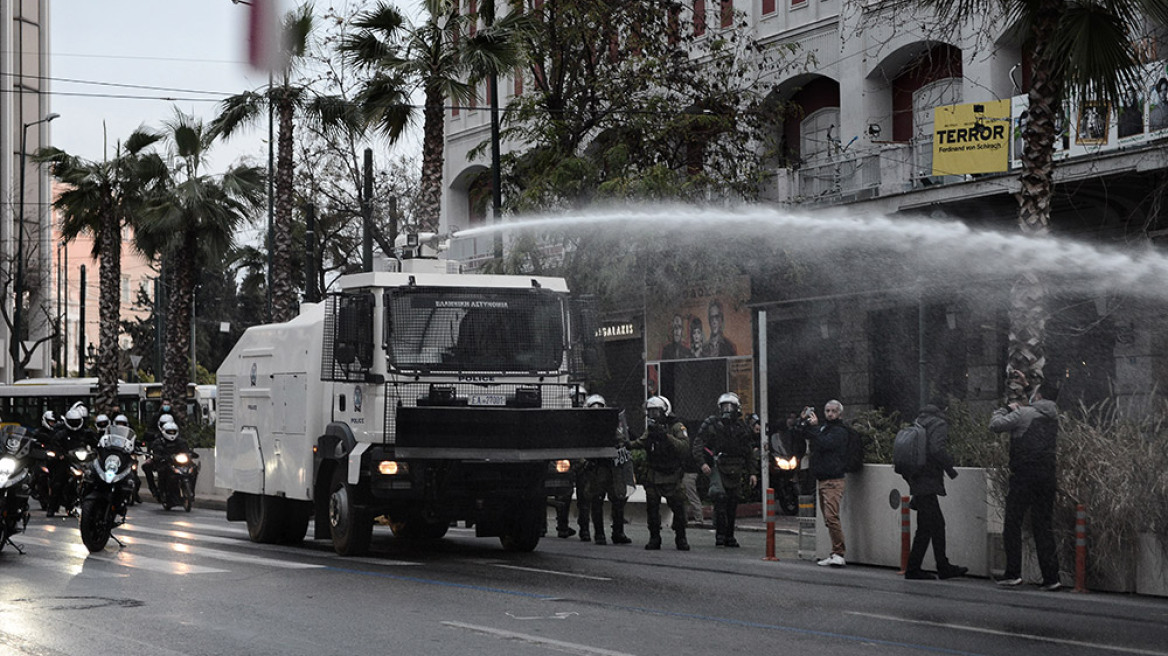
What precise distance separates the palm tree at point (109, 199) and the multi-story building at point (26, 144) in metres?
28.5

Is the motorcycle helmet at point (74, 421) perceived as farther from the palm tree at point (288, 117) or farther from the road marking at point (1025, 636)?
the road marking at point (1025, 636)

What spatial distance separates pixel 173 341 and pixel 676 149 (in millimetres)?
14566

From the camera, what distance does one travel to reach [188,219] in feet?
117

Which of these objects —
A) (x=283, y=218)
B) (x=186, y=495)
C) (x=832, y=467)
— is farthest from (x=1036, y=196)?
(x=283, y=218)

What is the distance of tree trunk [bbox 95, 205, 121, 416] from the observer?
3684 cm

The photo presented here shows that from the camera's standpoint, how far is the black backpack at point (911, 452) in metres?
14.0

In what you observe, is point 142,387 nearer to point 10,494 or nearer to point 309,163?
point 309,163

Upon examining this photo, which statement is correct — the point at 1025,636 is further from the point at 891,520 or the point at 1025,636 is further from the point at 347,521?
the point at 347,521

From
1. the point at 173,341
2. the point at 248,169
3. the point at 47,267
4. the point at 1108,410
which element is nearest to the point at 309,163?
the point at 248,169

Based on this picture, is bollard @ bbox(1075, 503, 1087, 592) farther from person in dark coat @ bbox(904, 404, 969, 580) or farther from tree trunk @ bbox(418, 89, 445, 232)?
tree trunk @ bbox(418, 89, 445, 232)

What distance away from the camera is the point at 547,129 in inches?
1064

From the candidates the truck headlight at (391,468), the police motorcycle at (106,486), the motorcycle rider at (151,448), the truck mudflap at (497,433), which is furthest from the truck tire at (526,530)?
the motorcycle rider at (151,448)

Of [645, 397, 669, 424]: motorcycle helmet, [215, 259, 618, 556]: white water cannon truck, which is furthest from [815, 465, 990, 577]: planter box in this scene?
[215, 259, 618, 556]: white water cannon truck

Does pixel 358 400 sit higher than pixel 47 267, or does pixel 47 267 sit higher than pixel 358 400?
pixel 47 267
